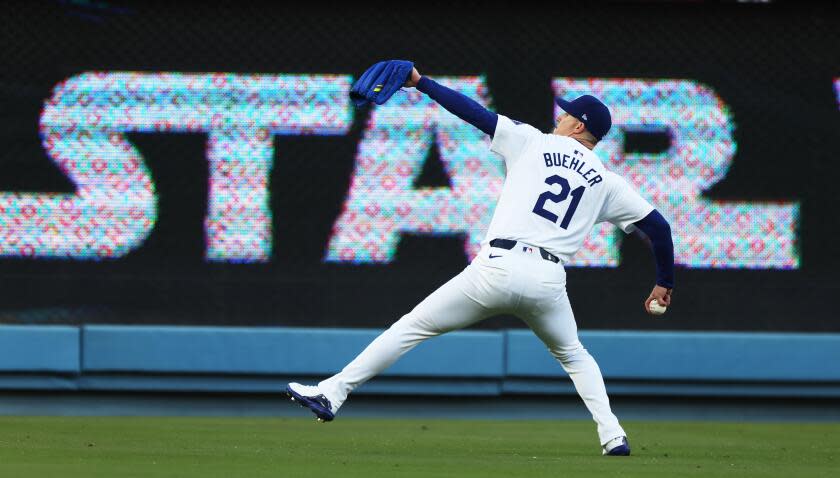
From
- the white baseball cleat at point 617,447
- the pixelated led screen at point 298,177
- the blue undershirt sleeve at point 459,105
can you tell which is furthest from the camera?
the pixelated led screen at point 298,177

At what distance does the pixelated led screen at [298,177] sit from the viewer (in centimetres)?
911

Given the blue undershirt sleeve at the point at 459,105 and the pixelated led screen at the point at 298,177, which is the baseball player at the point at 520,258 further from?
the pixelated led screen at the point at 298,177

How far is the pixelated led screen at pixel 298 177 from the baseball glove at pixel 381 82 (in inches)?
126

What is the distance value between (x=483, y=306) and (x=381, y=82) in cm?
100

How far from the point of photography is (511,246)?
19.5 ft

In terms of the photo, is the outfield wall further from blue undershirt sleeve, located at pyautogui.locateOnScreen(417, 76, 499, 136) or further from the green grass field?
blue undershirt sleeve, located at pyautogui.locateOnScreen(417, 76, 499, 136)

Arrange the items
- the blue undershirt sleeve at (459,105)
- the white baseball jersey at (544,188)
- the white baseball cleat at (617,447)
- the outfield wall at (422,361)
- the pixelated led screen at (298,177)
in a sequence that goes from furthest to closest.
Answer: the pixelated led screen at (298,177)
the outfield wall at (422,361)
the white baseball cleat at (617,447)
the white baseball jersey at (544,188)
the blue undershirt sleeve at (459,105)

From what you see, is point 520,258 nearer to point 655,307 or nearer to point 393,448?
point 655,307

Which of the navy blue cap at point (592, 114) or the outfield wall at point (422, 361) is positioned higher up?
the navy blue cap at point (592, 114)

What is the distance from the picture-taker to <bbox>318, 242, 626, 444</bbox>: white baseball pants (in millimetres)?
5887

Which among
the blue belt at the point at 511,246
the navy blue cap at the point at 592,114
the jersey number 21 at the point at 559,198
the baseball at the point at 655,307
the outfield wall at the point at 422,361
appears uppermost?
the navy blue cap at the point at 592,114

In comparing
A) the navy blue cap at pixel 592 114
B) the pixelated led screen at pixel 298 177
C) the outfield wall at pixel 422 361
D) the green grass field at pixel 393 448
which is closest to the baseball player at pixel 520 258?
the navy blue cap at pixel 592 114

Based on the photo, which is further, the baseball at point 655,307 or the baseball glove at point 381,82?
the baseball at point 655,307

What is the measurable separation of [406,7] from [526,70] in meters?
0.87
